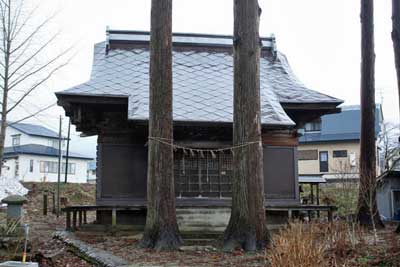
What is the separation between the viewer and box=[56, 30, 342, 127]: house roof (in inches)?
521

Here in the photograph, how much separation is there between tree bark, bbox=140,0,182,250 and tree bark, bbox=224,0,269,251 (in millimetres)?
1305

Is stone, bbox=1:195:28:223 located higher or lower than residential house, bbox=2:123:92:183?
lower

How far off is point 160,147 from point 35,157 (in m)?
34.6

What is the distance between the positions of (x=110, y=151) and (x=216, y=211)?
11.7 ft

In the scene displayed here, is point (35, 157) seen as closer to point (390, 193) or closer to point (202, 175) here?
point (390, 193)

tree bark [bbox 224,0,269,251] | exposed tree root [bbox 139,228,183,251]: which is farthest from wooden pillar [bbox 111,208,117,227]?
tree bark [bbox 224,0,269,251]

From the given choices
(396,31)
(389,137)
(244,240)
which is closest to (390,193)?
(396,31)

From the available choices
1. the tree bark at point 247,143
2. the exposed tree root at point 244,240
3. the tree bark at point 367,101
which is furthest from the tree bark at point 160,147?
the tree bark at point 367,101

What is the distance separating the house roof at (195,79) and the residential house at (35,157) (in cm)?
2499

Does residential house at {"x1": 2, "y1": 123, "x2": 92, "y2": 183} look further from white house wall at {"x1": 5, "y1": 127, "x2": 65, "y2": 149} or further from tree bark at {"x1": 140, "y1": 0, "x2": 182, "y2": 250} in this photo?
tree bark at {"x1": 140, "y1": 0, "x2": 182, "y2": 250}

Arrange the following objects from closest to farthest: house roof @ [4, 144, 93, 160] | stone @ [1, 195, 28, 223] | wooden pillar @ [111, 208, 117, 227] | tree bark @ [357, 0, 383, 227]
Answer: stone @ [1, 195, 28, 223], wooden pillar @ [111, 208, 117, 227], tree bark @ [357, 0, 383, 227], house roof @ [4, 144, 93, 160]

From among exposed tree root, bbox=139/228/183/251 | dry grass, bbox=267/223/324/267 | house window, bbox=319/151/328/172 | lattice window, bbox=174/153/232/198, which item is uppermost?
house window, bbox=319/151/328/172

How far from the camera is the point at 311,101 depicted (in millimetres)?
14016

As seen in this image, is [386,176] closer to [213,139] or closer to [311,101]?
[311,101]
